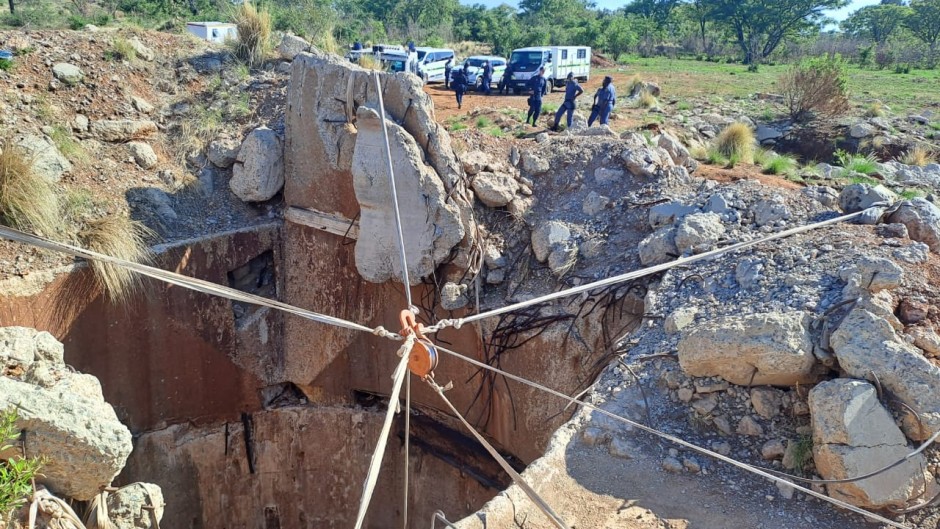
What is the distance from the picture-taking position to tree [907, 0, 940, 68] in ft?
94.9

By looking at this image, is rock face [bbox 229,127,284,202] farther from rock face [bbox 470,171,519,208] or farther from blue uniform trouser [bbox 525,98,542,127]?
blue uniform trouser [bbox 525,98,542,127]

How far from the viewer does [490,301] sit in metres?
7.52

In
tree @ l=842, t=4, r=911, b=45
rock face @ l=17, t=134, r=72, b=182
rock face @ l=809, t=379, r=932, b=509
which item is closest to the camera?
rock face @ l=809, t=379, r=932, b=509

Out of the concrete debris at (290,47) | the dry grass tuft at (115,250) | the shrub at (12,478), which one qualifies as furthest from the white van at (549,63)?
the shrub at (12,478)

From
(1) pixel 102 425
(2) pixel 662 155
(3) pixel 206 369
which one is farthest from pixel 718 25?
(1) pixel 102 425

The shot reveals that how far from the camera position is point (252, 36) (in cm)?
1021

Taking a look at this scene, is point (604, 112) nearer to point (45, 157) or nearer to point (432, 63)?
point (45, 157)

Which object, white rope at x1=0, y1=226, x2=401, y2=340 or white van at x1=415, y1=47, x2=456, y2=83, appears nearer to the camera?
white rope at x1=0, y1=226, x2=401, y2=340

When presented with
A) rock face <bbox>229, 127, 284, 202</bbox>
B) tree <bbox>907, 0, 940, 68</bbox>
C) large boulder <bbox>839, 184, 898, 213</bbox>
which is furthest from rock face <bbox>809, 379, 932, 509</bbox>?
tree <bbox>907, 0, 940, 68</bbox>

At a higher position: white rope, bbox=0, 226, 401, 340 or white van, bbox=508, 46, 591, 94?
white van, bbox=508, 46, 591, 94

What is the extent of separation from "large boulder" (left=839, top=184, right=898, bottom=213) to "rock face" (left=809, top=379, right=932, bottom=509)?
2.55 meters

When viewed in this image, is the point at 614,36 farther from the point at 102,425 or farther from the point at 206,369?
the point at 102,425

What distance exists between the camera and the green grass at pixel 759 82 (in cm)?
1655

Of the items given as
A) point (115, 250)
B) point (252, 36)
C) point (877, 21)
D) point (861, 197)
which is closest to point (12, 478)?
point (115, 250)
